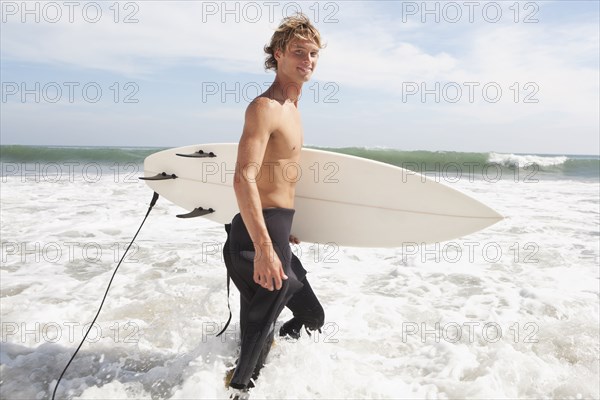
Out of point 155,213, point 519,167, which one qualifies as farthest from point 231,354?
point 519,167

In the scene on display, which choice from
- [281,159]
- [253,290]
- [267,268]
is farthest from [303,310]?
[281,159]

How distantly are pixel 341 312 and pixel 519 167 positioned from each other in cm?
1977

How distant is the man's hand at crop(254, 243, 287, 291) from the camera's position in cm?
171

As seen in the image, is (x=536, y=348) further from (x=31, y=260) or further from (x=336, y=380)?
(x=31, y=260)

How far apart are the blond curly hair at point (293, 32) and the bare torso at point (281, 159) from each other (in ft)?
0.82

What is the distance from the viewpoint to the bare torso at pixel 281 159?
6.11 ft

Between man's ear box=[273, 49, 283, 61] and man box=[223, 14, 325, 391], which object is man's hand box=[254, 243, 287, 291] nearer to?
man box=[223, 14, 325, 391]

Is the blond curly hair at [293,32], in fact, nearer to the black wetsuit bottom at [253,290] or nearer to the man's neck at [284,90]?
A: the man's neck at [284,90]

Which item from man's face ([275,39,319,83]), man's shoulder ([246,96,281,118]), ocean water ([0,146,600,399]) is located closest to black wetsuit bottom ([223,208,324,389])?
ocean water ([0,146,600,399])

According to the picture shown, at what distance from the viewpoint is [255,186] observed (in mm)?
1688

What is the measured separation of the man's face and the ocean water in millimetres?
1400

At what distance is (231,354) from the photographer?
8.29ft

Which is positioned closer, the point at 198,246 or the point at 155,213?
the point at 198,246

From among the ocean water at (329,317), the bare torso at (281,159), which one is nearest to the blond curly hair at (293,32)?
the bare torso at (281,159)
